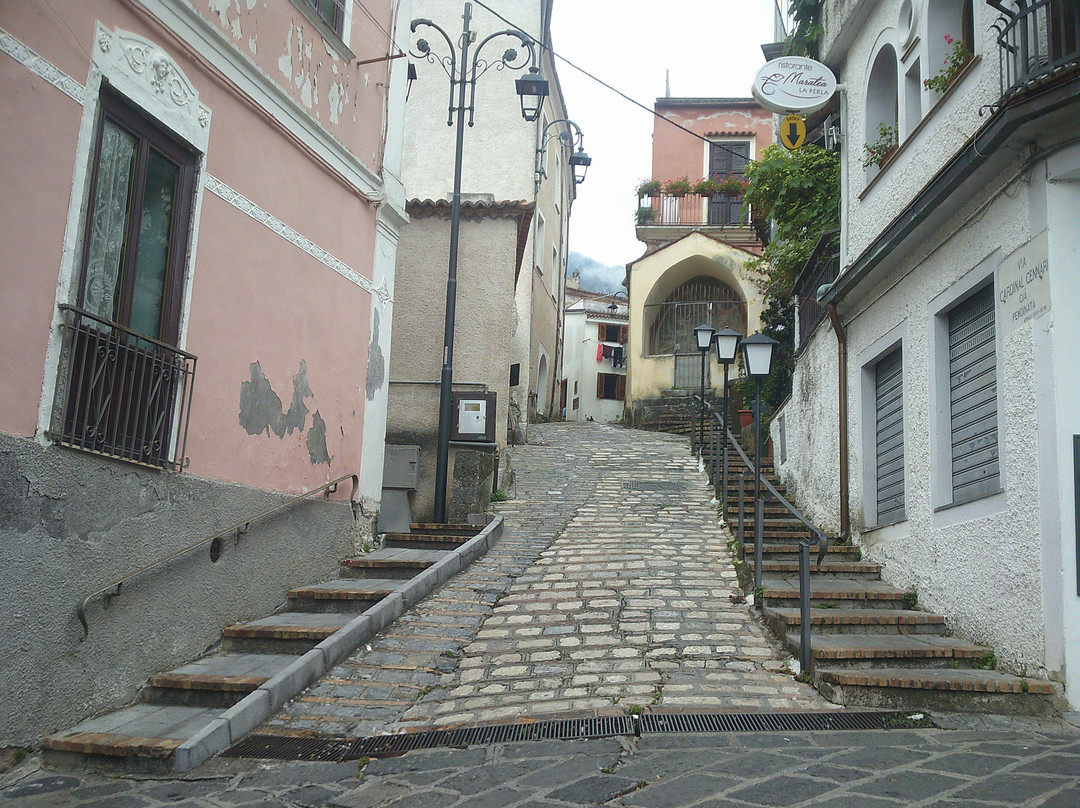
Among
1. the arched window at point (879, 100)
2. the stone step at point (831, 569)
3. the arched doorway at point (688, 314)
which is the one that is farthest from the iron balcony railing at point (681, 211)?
the stone step at point (831, 569)

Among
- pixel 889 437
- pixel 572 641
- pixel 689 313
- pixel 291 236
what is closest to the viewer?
pixel 572 641

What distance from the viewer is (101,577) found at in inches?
225

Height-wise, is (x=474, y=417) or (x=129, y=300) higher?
(x=474, y=417)

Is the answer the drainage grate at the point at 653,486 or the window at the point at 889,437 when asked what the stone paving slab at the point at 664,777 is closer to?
the window at the point at 889,437

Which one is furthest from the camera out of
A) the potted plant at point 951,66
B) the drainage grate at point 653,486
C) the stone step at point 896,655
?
the drainage grate at point 653,486

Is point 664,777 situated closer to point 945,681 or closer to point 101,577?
point 945,681

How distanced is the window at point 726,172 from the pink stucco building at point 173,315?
20.6 metres

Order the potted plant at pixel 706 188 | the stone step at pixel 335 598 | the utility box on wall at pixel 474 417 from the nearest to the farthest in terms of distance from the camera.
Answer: the stone step at pixel 335 598
the utility box on wall at pixel 474 417
the potted plant at pixel 706 188

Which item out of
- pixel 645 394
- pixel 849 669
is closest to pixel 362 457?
pixel 849 669

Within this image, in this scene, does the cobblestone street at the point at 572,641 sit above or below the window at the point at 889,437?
below

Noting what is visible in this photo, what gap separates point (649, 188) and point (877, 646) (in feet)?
Answer: 80.7

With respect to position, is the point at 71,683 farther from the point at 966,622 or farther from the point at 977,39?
the point at 977,39

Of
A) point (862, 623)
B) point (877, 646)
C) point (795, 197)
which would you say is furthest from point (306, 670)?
point (795, 197)

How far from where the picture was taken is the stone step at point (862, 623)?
6.92 meters
